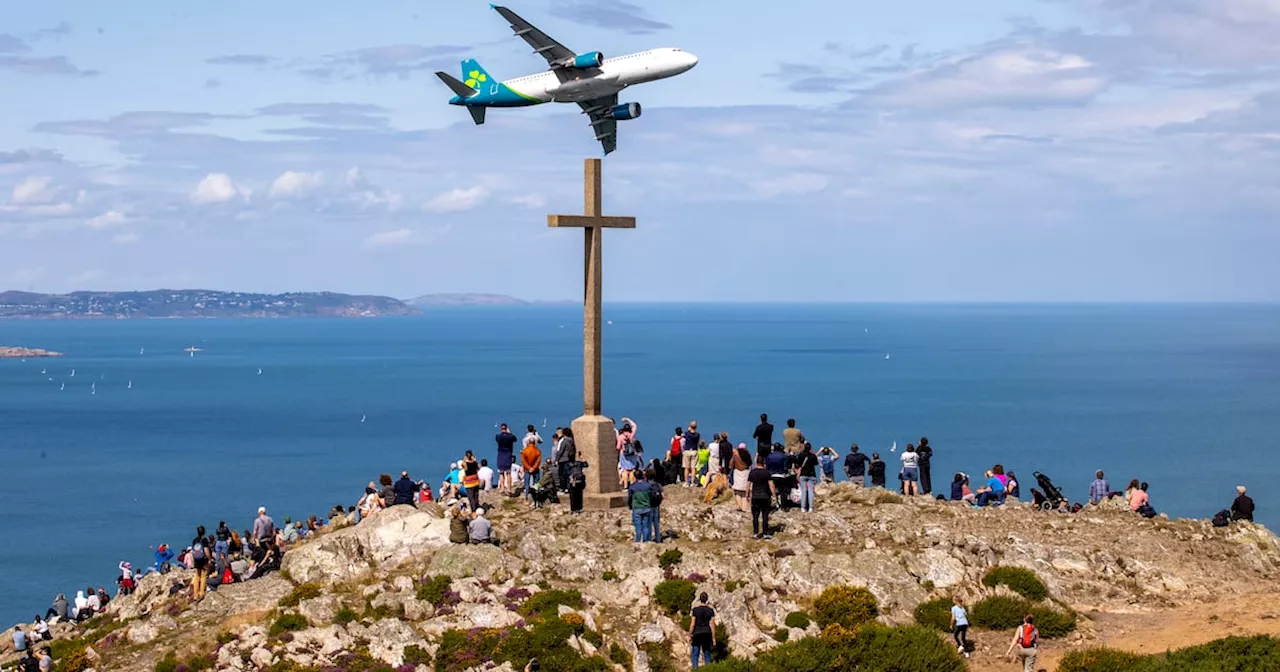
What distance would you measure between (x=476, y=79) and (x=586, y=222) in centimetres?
1513

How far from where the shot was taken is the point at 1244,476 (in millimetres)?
106500

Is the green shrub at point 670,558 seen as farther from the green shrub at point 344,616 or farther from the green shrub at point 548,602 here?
the green shrub at point 344,616

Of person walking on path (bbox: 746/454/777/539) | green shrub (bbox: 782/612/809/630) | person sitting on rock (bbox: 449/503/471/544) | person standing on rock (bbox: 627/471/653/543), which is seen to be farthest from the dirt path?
person sitting on rock (bbox: 449/503/471/544)

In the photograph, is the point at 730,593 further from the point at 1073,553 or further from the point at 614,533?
the point at 1073,553

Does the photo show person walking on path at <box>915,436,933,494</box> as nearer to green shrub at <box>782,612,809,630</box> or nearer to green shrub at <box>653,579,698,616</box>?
green shrub at <box>782,612,809,630</box>

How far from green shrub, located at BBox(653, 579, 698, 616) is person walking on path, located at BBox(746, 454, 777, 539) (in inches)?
109

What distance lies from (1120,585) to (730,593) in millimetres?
7963

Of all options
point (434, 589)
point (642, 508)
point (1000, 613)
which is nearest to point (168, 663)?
point (434, 589)

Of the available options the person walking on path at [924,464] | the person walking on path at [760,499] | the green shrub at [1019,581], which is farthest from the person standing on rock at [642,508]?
the person walking on path at [924,464]

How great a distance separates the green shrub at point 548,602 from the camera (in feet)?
81.9

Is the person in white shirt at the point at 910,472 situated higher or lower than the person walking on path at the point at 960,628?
higher

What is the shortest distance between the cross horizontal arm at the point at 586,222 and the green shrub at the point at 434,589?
28.0 ft

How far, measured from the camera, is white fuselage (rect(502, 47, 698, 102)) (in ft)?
132

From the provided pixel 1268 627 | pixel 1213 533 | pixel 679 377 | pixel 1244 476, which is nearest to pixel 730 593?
pixel 1268 627
